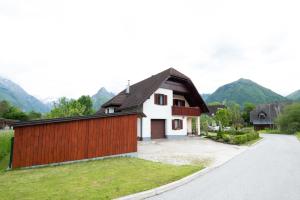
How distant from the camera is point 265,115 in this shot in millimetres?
64938

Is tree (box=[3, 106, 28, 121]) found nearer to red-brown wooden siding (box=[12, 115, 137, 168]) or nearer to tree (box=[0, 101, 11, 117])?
tree (box=[0, 101, 11, 117])

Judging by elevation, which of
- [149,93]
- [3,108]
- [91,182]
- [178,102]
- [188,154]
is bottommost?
[188,154]

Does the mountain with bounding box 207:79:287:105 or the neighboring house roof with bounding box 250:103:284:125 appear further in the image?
the mountain with bounding box 207:79:287:105

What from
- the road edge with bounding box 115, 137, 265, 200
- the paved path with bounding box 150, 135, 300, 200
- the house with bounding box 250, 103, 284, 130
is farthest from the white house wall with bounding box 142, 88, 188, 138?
the house with bounding box 250, 103, 284, 130

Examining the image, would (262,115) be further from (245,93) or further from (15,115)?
(245,93)

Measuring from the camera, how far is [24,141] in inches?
445

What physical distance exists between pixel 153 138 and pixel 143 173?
18.2 meters

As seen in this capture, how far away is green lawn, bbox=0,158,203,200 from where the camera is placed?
6.32m

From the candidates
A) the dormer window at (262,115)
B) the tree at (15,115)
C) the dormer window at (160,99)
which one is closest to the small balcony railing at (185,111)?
the dormer window at (160,99)

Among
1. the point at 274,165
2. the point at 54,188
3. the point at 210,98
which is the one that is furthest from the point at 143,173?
the point at 210,98

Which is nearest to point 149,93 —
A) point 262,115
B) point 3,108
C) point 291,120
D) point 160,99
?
point 160,99

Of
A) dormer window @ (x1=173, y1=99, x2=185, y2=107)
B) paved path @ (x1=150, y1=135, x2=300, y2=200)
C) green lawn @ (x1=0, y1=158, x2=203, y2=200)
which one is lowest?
paved path @ (x1=150, y1=135, x2=300, y2=200)

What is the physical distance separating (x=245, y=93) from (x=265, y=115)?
100 metres

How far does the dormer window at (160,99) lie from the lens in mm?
27094
